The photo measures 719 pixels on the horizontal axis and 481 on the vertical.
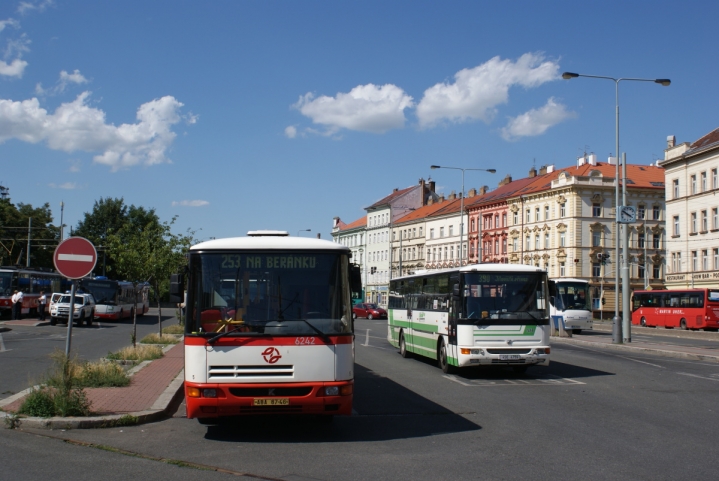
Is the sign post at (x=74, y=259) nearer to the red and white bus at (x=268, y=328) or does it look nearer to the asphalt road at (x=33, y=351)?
the asphalt road at (x=33, y=351)

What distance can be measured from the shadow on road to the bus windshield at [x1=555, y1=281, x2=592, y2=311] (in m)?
29.0

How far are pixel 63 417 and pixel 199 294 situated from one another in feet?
8.40

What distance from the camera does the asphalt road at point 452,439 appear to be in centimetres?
800

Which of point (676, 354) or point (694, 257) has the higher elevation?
point (694, 257)

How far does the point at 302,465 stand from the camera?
26.8 ft

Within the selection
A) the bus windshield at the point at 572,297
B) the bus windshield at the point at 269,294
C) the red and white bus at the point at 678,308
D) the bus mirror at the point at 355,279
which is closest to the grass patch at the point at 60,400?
the bus windshield at the point at 269,294

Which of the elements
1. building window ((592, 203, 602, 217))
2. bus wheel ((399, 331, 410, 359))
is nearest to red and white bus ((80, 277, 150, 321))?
bus wheel ((399, 331, 410, 359))

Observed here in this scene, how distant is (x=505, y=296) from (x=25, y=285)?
38084 mm

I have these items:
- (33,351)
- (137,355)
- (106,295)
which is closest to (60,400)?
(137,355)

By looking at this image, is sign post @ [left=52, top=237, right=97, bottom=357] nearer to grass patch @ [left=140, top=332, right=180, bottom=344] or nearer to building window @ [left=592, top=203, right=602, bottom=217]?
grass patch @ [left=140, top=332, right=180, bottom=344]

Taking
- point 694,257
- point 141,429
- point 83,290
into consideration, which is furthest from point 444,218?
point 141,429

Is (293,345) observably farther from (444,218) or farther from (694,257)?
(444,218)

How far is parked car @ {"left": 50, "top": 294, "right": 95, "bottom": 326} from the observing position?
41.4 meters

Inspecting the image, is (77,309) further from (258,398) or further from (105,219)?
(105,219)
